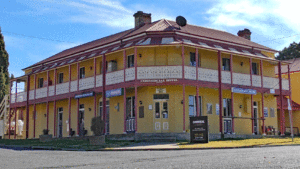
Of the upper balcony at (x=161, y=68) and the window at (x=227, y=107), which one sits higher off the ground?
the upper balcony at (x=161, y=68)

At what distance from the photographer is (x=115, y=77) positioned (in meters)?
27.0

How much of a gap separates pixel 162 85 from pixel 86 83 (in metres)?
6.06

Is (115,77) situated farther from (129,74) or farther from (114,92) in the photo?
(129,74)

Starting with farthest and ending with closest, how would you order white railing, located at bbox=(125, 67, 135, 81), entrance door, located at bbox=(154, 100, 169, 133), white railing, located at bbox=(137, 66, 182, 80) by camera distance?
entrance door, located at bbox=(154, 100, 169, 133) → white railing, located at bbox=(125, 67, 135, 81) → white railing, located at bbox=(137, 66, 182, 80)

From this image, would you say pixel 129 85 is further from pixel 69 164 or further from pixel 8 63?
pixel 8 63

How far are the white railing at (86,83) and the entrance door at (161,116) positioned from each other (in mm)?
5125

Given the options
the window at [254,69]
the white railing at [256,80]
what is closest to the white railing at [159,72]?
the white railing at [256,80]

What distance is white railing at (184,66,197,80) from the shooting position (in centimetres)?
2525

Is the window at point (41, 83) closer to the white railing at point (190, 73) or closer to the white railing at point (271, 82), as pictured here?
the white railing at point (190, 73)

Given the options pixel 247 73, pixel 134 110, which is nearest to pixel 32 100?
pixel 134 110

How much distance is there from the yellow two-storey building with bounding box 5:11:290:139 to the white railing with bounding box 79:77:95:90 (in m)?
0.07

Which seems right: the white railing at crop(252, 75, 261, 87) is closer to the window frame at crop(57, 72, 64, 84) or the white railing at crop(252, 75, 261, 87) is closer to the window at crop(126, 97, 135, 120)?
the window at crop(126, 97, 135, 120)

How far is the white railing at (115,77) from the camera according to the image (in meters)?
26.5

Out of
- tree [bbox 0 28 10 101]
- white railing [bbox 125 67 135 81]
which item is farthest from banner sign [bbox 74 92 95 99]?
tree [bbox 0 28 10 101]
